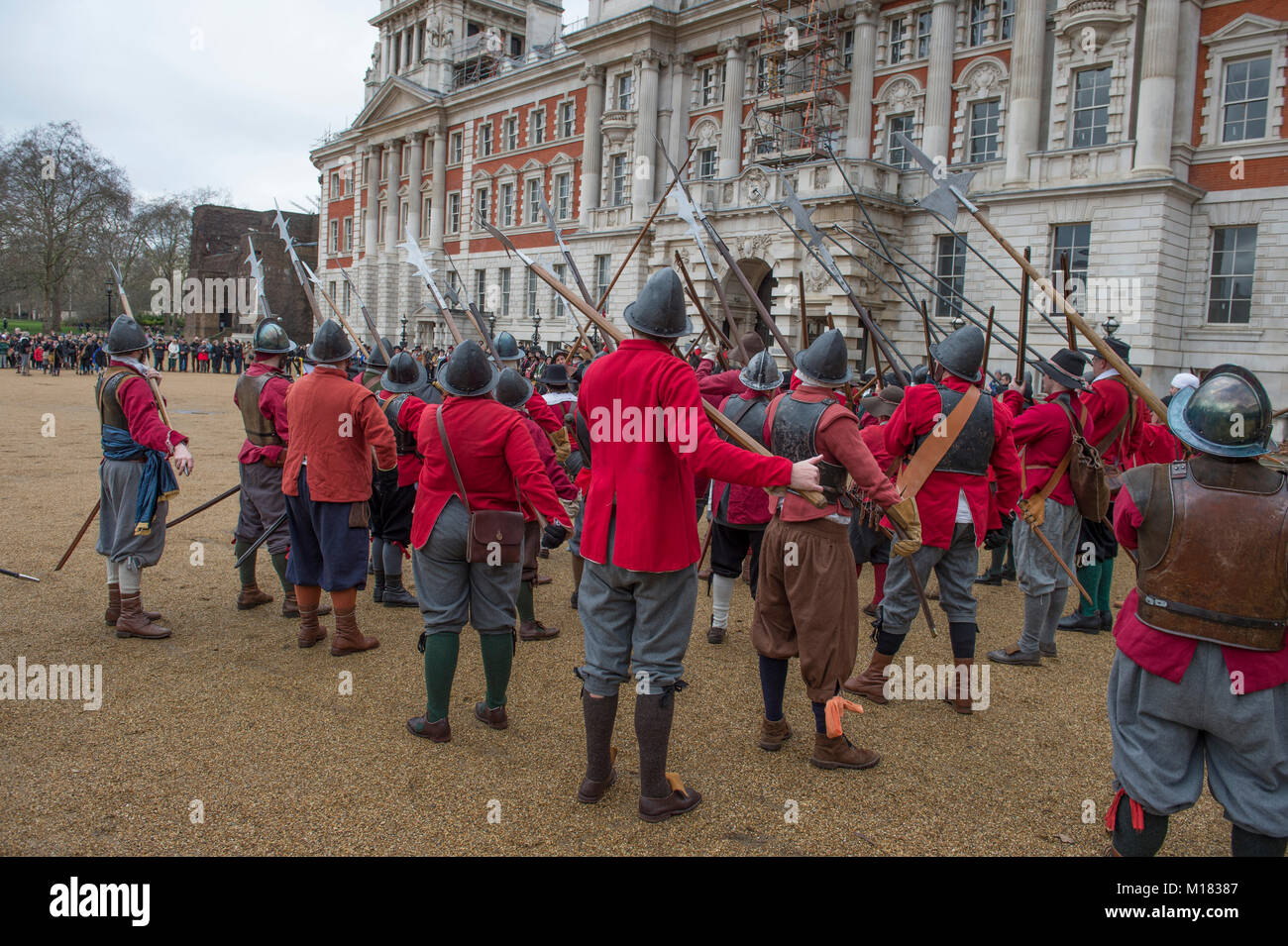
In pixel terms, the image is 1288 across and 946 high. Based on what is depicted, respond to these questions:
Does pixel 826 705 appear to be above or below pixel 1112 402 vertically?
below

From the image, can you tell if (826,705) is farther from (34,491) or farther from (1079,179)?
(1079,179)

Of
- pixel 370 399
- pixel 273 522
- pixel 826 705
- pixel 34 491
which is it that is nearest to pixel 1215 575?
pixel 826 705

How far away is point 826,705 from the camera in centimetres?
405

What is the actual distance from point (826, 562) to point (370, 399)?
10.1 ft

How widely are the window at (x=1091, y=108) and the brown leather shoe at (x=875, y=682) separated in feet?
69.8

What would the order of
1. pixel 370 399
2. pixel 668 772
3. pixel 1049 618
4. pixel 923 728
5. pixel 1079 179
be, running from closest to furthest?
pixel 668 772 < pixel 923 728 < pixel 370 399 < pixel 1049 618 < pixel 1079 179

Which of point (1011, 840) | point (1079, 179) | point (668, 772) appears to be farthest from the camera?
point (1079, 179)

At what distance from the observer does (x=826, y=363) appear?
4.16 m

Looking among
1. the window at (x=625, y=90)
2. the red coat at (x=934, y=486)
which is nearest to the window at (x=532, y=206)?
the window at (x=625, y=90)

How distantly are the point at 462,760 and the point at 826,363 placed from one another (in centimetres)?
265

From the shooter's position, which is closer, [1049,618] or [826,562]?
[826,562]

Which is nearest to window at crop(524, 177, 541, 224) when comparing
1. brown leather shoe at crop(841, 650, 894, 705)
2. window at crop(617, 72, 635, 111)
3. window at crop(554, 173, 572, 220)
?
window at crop(554, 173, 572, 220)

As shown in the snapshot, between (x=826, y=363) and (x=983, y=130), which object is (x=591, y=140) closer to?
(x=983, y=130)

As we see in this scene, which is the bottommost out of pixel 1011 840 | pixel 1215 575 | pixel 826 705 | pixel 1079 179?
pixel 1011 840
